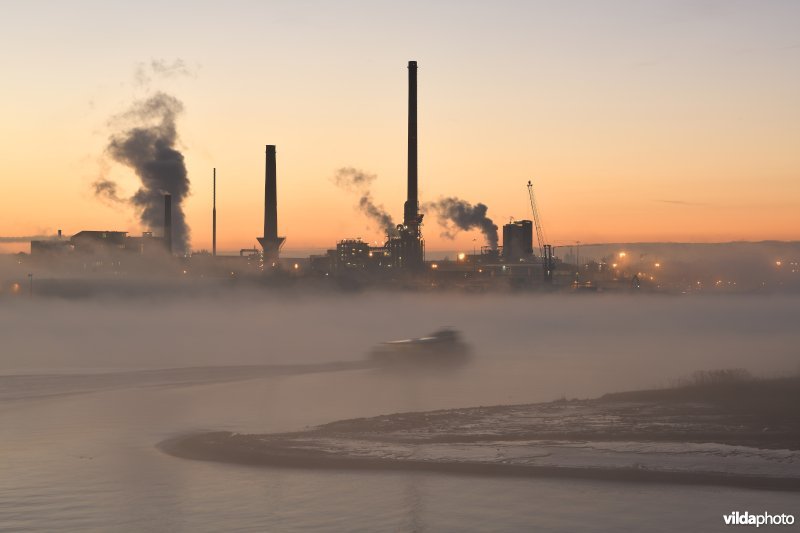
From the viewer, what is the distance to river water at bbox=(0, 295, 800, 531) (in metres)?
29.7

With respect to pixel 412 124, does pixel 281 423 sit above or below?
below

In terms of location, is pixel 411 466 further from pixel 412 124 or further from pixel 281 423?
pixel 412 124

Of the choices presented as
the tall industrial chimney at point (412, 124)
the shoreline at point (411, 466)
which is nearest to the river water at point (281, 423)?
the shoreline at point (411, 466)

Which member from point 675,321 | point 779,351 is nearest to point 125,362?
point 779,351

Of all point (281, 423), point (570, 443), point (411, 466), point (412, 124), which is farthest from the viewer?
point (412, 124)

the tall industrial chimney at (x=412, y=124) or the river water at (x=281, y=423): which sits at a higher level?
the tall industrial chimney at (x=412, y=124)

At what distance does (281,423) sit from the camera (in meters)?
47.9

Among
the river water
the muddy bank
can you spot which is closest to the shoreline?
the muddy bank

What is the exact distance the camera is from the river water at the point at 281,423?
2966cm

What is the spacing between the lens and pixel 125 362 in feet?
296

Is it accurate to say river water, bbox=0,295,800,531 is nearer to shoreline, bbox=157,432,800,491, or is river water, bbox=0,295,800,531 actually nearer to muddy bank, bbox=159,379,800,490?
shoreline, bbox=157,432,800,491

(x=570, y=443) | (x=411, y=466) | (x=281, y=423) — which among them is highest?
(x=570, y=443)

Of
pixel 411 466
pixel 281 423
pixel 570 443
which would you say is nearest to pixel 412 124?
pixel 281 423

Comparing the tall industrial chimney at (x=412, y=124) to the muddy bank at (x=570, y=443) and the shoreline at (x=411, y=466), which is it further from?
the shoreline at (x=411, y=466)
